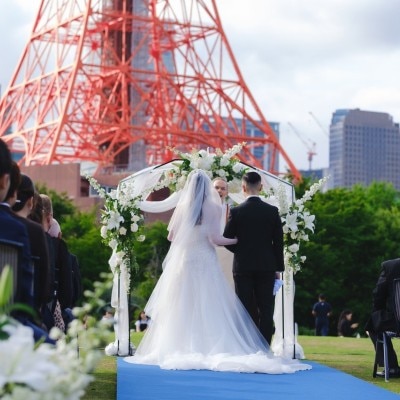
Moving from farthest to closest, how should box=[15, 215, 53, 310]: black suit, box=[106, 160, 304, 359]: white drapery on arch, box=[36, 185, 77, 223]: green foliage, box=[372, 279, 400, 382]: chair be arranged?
1. box=[36, 185, 77, 223]: green foliage
2. box=[106, 160, 304, 359]: white drapery on arch
3. box=[372, 279, 400, 382]: chair
4. box=[15, 215, 53, 310]: black suit

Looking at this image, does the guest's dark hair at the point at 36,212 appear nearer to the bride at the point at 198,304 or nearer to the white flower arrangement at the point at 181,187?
the bride at the point at 198,304

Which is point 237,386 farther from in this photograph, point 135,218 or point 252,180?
point 135,218

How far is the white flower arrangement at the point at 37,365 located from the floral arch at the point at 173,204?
427 inches

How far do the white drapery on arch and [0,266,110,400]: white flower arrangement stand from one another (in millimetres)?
11028

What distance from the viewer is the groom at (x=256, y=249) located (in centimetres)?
1042

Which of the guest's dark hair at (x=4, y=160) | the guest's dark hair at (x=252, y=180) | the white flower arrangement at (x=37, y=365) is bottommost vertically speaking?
the white flower arrangement at (x=37, y=365)

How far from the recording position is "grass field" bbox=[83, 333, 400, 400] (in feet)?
28.5

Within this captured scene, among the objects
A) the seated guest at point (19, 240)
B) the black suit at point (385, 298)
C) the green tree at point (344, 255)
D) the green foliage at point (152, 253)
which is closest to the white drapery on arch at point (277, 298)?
the black suit at point (385, 298)

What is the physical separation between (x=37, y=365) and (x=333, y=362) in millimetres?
11265

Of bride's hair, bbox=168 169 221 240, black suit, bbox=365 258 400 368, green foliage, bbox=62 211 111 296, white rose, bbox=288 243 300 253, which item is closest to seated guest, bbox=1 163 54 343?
black suit, bbox=365 258 400 368

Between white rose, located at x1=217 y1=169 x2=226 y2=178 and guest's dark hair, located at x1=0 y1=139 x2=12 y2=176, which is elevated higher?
white rose, located at x1=217 y1=169 x2=226 y2=178

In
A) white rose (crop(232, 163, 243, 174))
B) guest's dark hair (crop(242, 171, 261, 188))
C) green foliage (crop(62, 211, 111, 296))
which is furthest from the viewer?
green foliage (crop(62, 211, 111, 296))

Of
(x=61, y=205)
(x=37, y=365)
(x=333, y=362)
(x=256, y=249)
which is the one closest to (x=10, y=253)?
(x=37, y=365)

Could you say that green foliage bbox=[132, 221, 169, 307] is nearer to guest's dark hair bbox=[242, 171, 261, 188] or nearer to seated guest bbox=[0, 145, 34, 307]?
Answer: guest's dark hair bbox=[242, 171, 261, 188]
